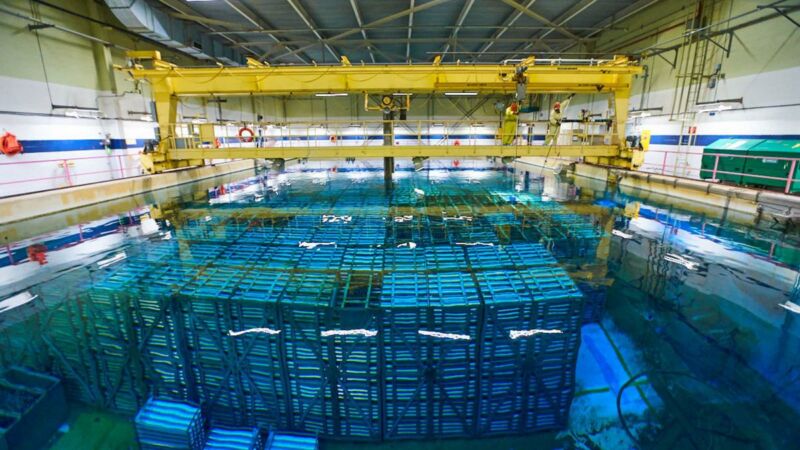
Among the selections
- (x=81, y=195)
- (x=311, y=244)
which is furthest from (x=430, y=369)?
(x=81, y=195)

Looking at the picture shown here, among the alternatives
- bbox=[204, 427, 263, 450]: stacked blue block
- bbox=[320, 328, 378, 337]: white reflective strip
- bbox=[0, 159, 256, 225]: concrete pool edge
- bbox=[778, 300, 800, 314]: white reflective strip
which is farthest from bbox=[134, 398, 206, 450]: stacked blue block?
bbox=[0, 159, 256, 225]: concrete pool edge

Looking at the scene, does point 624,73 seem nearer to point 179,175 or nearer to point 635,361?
point 635,361

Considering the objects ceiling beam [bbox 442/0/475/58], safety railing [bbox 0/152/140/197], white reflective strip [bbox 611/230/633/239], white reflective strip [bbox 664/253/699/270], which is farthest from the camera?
ceiling beam [bbox 442/0/475/58]

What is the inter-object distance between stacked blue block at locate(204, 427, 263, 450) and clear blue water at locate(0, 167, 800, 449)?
26.1 inches

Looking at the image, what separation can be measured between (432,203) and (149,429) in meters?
9.73

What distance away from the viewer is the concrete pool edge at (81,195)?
9.67 m

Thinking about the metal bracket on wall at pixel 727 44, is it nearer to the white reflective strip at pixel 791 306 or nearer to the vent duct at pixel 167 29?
the white reflective strip at pixel 791 306

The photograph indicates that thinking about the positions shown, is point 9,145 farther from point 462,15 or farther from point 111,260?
point 462,15

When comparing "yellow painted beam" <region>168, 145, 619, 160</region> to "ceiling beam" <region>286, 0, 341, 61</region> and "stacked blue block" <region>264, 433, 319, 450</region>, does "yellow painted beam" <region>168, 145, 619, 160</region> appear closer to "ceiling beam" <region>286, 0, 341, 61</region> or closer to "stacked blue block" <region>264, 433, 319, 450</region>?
"ceiling beam" <region>286, 0, 341, 61</region>

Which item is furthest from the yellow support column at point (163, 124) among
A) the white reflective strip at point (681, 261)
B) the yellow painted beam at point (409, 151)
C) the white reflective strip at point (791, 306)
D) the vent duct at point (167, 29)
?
the white reflective strip at point (791, 306)

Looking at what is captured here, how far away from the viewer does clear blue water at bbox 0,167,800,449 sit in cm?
351

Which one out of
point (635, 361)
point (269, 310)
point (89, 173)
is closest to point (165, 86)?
point (89, 173)

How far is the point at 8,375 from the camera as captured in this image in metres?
3.74

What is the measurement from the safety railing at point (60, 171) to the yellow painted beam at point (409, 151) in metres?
5.45
